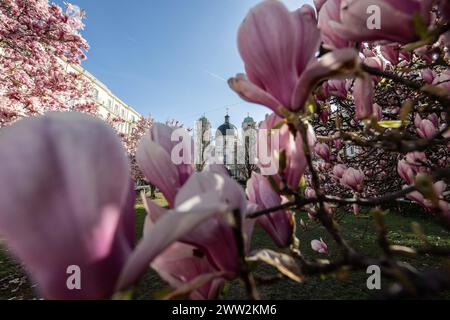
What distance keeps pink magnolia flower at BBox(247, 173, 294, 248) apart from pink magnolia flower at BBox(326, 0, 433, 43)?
31 centimetres

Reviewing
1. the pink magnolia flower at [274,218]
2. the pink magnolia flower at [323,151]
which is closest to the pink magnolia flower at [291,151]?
the pink magnolia flower at [274,218]

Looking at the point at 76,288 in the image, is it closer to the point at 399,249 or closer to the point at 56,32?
the point at 399,249

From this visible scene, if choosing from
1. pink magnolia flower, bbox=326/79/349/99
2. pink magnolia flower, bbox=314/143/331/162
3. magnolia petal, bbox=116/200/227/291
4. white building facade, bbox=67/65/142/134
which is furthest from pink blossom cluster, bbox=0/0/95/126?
white building facade, bbox=67/65/142/134

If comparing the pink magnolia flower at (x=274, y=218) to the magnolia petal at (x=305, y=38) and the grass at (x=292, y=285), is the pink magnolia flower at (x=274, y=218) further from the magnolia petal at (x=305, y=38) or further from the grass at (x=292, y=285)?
the grass at (x=292, y=285)

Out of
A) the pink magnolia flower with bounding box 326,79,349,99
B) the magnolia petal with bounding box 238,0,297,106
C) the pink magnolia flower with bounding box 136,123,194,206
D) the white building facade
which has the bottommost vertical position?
the pink magnolia flower with bounding box 136,123,194,206

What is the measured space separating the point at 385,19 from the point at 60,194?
513mm

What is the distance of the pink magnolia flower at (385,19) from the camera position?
47cm

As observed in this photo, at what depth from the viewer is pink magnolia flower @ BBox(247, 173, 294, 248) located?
0.61 m

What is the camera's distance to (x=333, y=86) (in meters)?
1.18

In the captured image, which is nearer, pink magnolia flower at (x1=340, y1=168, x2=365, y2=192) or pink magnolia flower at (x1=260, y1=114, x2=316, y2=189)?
pink magnolia flower at (x1=260, y1=114, x2=316, y2=189)

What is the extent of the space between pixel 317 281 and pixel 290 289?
618 millimetres

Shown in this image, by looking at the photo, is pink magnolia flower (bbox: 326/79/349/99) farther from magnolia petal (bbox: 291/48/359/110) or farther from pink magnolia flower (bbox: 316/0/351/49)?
magnolia petal (bbox: 291/48/359/110)

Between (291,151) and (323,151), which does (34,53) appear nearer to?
(323,151)

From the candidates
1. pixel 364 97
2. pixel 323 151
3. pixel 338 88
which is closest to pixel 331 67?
pixel 364 97
